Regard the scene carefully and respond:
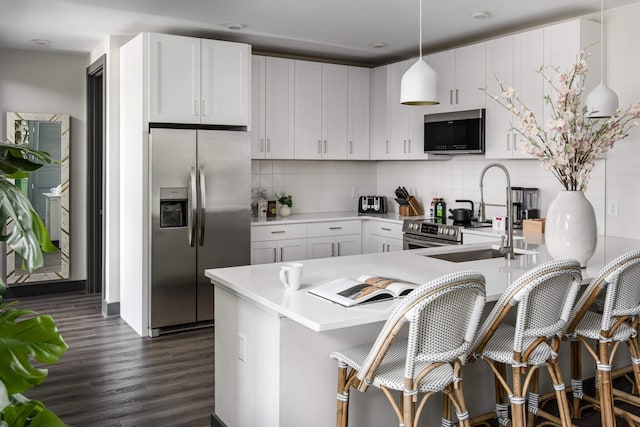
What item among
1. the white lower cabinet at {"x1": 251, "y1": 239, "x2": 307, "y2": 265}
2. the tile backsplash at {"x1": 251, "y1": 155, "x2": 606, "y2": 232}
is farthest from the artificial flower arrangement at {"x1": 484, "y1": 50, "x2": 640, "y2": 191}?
the white lower cabinet at {"x1": 251, "y1": 239, "x2": 307, "y2": 265}

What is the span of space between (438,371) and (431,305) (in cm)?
33

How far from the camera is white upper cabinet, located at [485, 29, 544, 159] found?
4.41 m

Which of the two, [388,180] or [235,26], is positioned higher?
[235,26]

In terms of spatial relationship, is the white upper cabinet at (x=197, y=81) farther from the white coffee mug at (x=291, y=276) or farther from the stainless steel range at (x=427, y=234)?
the white coffee mug at (x=291, y=276)

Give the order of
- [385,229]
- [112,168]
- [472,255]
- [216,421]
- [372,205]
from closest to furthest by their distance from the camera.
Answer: [216,421] → [472,255] → [112,168] → [385,229] → [372,205]

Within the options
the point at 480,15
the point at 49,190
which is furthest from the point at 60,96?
the point at 480,15

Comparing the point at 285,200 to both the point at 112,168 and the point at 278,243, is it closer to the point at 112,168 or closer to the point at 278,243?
the point at 278,243

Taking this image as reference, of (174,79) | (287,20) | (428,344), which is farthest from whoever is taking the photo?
(174,79)

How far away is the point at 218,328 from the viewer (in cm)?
287

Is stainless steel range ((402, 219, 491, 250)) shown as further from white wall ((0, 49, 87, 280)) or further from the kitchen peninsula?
white wall ((0, 49, 87, 280))

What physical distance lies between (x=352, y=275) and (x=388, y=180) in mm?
3763

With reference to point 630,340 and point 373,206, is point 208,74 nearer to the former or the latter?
point 373,206

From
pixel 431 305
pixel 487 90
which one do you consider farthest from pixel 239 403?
pixel 487 90

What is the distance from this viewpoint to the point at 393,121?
586 centimetres
